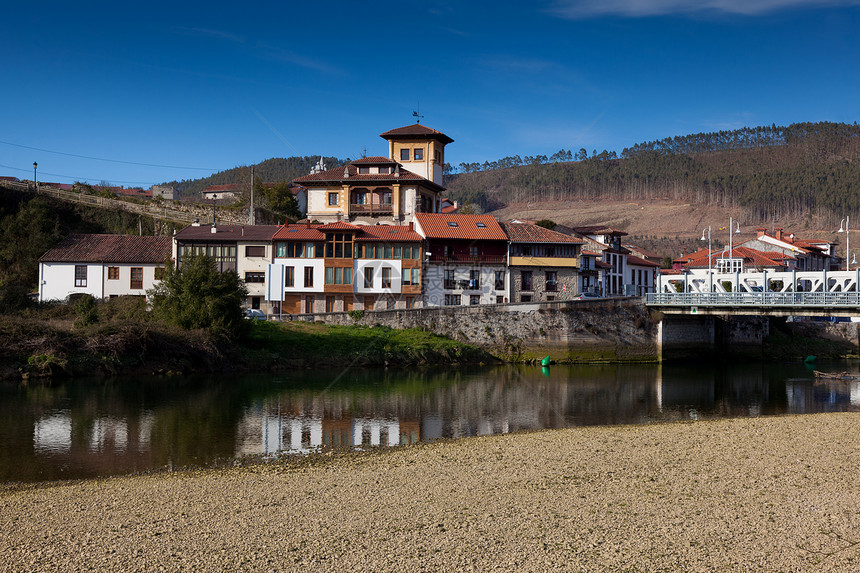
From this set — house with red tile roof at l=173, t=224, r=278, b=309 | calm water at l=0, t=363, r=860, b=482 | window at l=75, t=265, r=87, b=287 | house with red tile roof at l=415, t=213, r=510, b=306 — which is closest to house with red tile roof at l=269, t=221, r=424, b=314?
house with red tile roof at l=415, t=213, r=510, b=306

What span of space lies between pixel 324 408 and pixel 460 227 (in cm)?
Answer: 3442

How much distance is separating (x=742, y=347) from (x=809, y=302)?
1635 centimetres

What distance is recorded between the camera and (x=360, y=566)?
39.8ft

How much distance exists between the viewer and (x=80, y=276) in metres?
60.8

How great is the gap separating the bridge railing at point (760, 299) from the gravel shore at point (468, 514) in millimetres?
24105

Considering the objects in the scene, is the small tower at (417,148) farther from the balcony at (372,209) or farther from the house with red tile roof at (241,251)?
the house with red tile roof at (241,251)

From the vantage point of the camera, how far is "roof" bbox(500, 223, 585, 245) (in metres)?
62.3

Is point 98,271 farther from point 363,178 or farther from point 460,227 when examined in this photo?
point 460,227

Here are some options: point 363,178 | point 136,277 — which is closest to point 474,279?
point 363,178

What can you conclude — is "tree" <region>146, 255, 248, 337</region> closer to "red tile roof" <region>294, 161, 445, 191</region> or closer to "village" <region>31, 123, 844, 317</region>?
"village" <region>31, 123, 844, 317</region>

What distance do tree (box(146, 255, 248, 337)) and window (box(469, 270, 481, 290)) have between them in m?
21.4

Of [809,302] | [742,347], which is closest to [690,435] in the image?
[809,302]

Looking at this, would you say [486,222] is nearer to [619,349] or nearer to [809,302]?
[619,349]

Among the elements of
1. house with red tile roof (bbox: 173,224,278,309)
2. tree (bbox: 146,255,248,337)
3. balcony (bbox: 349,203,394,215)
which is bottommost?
tree (bbox: 146,255,248,337)
